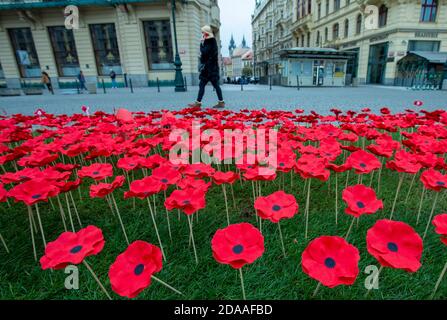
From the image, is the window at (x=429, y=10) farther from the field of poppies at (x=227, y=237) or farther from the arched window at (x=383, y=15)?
the field of poppies at (x=227, y=237)

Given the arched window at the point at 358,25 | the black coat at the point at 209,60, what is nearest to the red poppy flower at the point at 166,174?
the black coat at the point at 209,60

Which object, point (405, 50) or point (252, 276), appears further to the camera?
point (405, 50)

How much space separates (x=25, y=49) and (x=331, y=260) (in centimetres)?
2833

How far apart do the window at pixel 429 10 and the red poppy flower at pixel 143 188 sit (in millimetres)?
28366

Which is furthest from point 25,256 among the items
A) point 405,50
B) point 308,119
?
point 405,50

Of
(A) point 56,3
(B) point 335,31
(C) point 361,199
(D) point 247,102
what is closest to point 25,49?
(A) point 56,3

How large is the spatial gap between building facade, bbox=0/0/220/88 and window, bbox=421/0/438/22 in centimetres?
1851

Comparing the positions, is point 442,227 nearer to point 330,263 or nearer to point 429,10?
point 330,263

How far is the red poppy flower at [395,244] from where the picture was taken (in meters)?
0.76

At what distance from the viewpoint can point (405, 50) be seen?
819 inches

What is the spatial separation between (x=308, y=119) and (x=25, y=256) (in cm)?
279

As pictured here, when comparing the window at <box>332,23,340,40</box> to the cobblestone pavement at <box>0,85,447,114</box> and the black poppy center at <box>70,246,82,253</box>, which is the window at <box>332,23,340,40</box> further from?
the black poppy center at <box>70,246,82,253</box>

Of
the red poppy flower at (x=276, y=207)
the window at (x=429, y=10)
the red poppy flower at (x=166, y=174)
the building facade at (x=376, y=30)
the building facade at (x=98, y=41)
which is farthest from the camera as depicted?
the window at (x=429, y=10)
